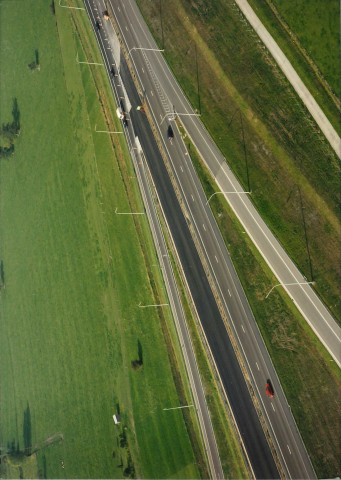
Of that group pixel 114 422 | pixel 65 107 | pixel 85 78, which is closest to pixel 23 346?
pixel 114 422

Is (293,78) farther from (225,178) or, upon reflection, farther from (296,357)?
(296,357)

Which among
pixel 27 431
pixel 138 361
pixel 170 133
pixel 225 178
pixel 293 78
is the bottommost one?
pixel 27 431

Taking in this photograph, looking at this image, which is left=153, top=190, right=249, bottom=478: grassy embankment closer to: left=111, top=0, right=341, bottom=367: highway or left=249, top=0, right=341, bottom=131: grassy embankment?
left=111, top=0, right=341, bottom=367: highway

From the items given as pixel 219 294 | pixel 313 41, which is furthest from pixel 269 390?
pixel 313 41

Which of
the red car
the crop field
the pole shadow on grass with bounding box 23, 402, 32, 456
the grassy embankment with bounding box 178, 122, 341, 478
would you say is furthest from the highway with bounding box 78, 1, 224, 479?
the pole shadow on grass with bounding box 23, 402, 32, 456

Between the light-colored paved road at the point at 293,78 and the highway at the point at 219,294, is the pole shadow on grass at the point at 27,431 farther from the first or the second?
the light-colored paved road at the point at 293,78

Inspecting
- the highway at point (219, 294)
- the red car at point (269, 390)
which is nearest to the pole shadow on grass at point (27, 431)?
the highway at point (219, 294)

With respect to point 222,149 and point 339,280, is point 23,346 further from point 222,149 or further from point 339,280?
point 339,280
